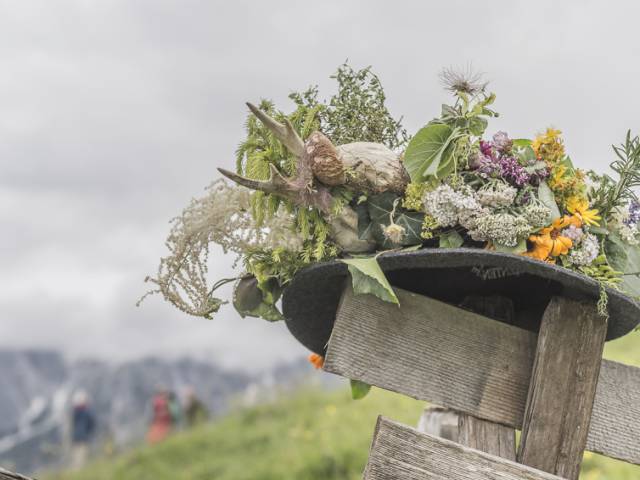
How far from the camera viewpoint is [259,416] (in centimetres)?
1116

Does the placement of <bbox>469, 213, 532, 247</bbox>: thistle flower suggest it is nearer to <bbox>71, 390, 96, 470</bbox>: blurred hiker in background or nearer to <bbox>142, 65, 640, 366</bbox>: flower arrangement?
<bbox>142, 65, 640, 366</bbox>: flower arrangement

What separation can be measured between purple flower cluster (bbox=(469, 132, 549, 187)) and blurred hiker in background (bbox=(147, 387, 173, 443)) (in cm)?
1047

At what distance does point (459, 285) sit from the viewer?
9.61 ft

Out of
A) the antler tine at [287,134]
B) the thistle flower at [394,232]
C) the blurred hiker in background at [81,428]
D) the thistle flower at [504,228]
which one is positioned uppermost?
the antler tine at [287,134]

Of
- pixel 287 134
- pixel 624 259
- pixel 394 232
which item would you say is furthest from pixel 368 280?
pixel 624 259

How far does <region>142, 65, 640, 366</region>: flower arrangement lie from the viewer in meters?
2.42

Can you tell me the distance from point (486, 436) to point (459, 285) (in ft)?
1.94

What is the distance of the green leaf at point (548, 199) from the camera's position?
2.46 m

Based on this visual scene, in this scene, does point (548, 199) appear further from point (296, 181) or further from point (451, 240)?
point (296, 181)

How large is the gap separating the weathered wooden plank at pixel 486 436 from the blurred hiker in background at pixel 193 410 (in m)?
10.3

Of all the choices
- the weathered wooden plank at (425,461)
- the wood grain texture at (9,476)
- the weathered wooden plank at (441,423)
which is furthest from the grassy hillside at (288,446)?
the wood grain texture at (9,476)

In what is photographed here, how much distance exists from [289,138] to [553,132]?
2.98ft

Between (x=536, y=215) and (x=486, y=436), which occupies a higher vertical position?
(x=536, y=215)

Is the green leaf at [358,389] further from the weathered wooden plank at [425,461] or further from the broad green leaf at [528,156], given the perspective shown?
the broad green leaf at [528,156]
